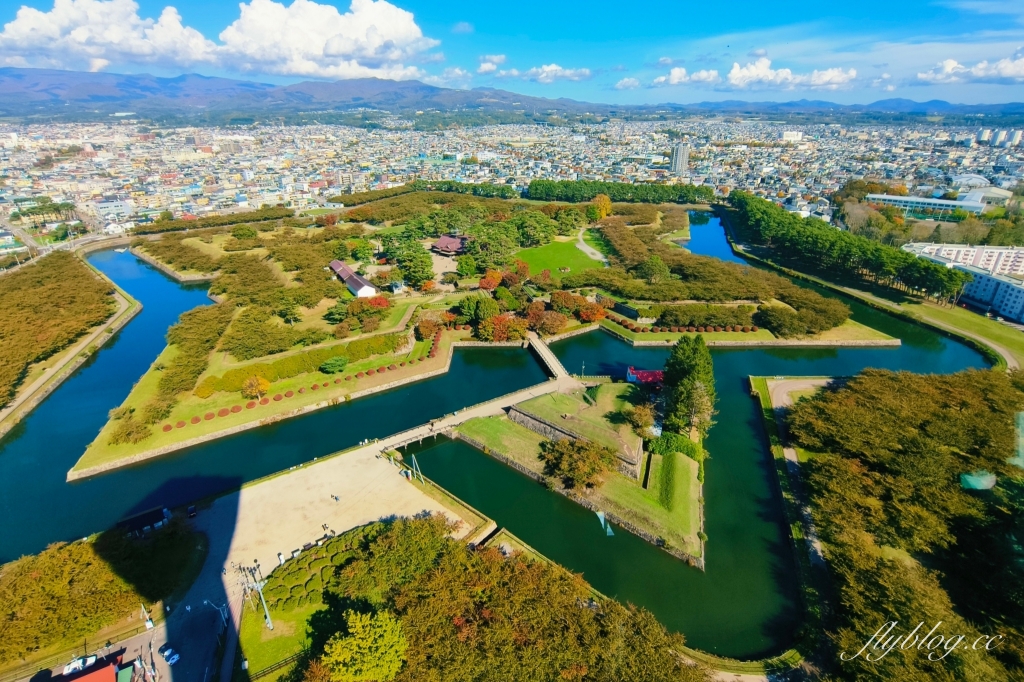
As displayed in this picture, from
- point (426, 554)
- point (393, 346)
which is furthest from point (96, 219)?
point (426, 554)

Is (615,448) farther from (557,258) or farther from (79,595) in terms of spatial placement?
(557,258)

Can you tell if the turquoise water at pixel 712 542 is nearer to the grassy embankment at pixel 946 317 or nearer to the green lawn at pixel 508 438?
the green lawn at pixel 508 438

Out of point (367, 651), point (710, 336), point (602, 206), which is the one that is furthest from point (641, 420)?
point (602, 206)

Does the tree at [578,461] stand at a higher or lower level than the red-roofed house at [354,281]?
lower

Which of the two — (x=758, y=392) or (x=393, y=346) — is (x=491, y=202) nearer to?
(x=393, y=346)

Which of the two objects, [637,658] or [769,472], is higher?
[637,658]

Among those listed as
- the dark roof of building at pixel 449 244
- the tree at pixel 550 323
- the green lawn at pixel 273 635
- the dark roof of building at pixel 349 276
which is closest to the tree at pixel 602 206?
the dark roof of building at pixel 449 244

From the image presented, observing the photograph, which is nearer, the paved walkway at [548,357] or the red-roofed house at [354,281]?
the paved walkway at [548,357]
